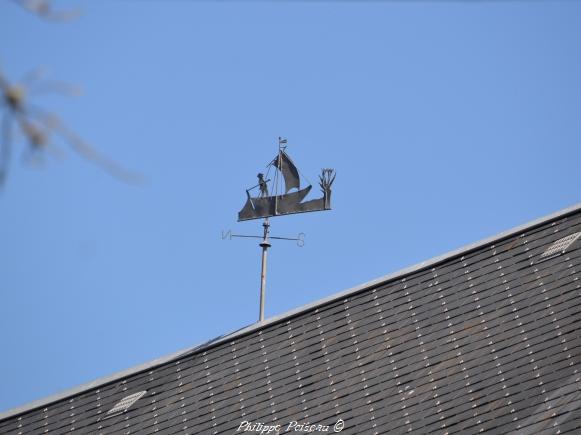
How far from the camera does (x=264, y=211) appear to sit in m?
17.0

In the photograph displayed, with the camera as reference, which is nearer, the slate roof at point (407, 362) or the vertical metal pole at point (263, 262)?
the slate roof at point (407, 362)

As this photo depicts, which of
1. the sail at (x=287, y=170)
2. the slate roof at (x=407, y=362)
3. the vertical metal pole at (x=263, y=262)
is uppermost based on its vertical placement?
the sail at (x=287, y=170)

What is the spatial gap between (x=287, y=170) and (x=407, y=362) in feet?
18.0

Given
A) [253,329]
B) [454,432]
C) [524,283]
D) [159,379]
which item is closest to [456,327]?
[524,283]

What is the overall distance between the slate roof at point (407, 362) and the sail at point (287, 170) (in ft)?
10.9

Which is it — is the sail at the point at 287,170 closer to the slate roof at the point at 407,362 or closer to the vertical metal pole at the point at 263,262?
the vertical metal pole at the point at 263,262

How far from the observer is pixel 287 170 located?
17.4m

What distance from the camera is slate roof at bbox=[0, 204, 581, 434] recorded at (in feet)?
38.0

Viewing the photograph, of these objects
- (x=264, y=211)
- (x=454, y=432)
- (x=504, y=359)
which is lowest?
(x=454, y=432)

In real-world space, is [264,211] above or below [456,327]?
above

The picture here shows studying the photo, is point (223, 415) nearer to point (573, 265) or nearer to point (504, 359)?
point (504, 359)

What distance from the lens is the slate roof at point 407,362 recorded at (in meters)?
11.6

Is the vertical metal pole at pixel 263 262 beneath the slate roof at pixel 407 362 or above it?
above

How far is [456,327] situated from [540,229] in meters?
1.77
